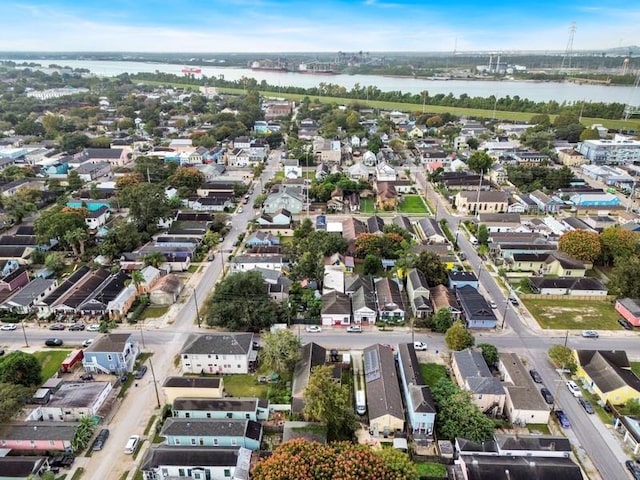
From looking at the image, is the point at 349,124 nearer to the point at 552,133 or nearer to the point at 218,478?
the point at 552,133

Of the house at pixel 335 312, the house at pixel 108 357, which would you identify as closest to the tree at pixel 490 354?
the house at pixel 335 312

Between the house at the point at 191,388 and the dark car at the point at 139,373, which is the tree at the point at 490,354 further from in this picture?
the dark car at the point at 139,373

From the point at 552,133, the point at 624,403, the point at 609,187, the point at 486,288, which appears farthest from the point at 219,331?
the point at 552,133

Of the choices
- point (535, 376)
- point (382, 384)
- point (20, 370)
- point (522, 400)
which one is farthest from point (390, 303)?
point (20, 370)

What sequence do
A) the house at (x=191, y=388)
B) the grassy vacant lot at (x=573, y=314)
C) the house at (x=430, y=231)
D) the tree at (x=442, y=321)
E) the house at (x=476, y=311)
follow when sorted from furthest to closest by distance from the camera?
the house at (x=430, y=231) → the grassy vacant lot at (x=573, y=314) → the house at (x=476, y=311) → the tree at (x=442, y=321) → the house at (x=191, y=388)

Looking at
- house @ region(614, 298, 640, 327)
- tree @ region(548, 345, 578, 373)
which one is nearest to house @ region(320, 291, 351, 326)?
tree @ region(548, 345, 578, 373)

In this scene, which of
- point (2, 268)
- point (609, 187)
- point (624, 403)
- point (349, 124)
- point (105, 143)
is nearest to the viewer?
point (624, 403)
